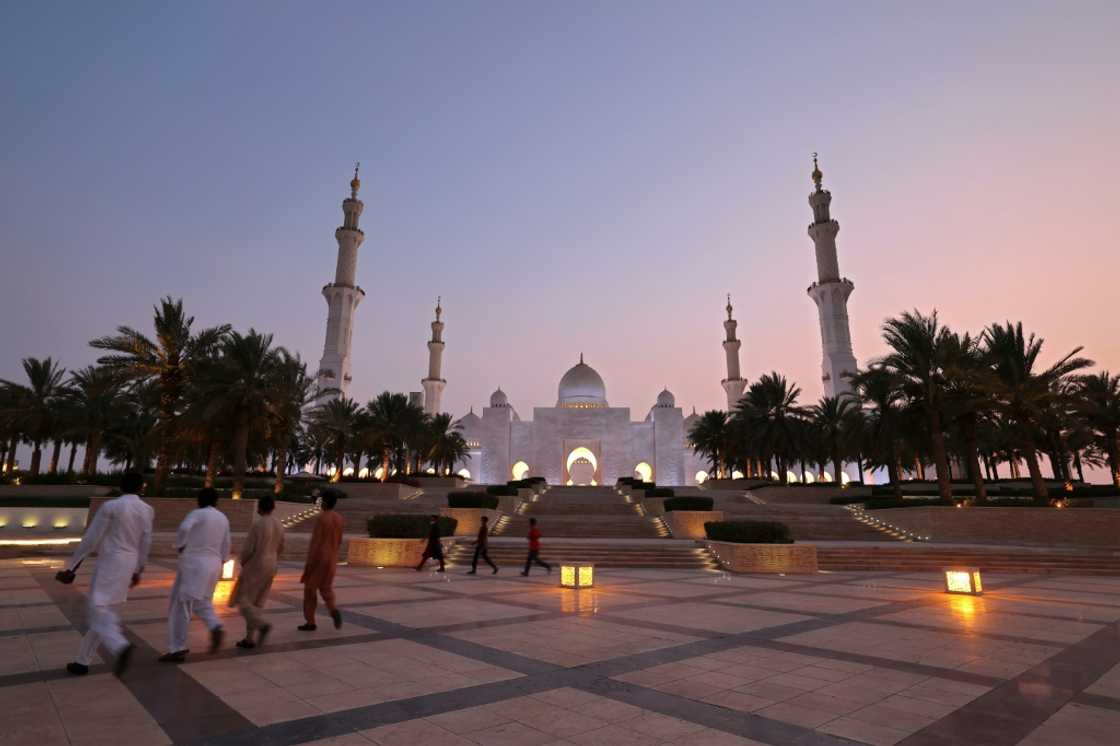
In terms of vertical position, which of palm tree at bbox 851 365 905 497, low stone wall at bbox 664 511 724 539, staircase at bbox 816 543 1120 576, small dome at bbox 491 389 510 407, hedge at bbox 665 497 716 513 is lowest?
staircase at bbox 816 543 1120 576

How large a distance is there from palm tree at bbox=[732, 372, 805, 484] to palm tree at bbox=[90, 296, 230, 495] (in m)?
28.6

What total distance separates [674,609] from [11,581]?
10869 millimetres

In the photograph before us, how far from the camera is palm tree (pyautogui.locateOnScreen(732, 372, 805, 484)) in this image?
3591 centimetres

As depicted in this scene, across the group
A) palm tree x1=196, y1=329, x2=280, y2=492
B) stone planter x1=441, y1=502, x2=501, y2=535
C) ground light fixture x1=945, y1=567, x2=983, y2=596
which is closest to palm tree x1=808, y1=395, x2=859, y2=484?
stone planter x1=441, y1=502, x2=501, y2=535

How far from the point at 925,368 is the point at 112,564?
80.1 feet

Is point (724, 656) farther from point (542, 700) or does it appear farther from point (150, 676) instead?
point (150, 676)

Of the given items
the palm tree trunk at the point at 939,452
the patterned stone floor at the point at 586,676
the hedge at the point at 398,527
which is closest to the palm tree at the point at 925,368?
the palm tree trunk at the point at 939,452

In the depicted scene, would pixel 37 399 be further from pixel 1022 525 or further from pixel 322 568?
pixel 1022 525

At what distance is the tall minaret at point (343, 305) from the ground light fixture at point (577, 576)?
1632 inches

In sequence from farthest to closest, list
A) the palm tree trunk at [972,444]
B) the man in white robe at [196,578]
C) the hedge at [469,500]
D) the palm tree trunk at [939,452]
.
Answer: the palm tree trunk at [939,452] → the palm tree trunk at [972,444] → the hedge at [469,500] → the man in white robe at [196,578]

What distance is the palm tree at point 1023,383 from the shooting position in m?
20.4

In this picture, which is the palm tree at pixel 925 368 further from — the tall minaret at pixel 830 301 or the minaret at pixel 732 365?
the minaret at pixel 732 365

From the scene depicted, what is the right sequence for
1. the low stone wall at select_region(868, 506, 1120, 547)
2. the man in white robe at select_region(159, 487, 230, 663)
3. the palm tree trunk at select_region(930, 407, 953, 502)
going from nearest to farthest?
1. the man in white robe at select_region(159, 487, 230, 663)
2. the low stone wall at select_region(868, 506, 1120, 547)
3. the palm tree trunk at select_region(930, 407, 953, 502)

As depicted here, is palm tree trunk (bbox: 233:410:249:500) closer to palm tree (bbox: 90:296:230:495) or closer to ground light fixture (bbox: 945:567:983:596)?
palm tree (bbox: 90:296:230:495)
